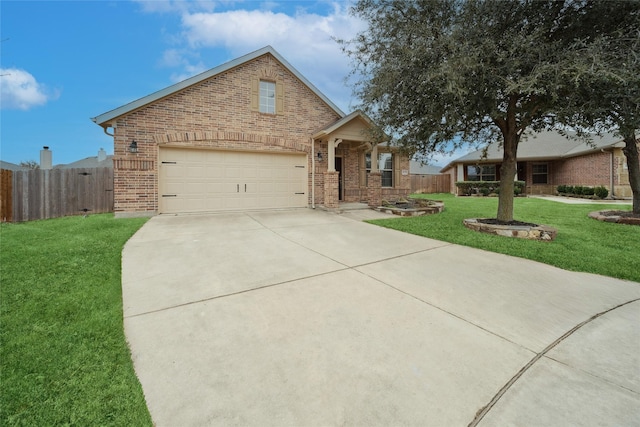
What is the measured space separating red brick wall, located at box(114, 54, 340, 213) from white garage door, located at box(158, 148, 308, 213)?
1.10ft

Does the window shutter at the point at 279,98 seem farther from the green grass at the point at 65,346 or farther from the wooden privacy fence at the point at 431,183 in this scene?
the wooden privacy fence at the point at 431,183

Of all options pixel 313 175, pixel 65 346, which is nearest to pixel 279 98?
pixel 313 175

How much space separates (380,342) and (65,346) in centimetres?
257

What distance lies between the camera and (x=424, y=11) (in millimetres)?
6750

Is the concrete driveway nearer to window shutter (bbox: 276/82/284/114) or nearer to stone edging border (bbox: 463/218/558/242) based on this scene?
stone edging border (bbox: 463/218/558/242)

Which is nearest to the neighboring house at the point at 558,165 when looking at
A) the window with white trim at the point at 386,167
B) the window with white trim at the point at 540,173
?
the window with white trim at the point at 540,173

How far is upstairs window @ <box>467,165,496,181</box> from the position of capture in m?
23.0

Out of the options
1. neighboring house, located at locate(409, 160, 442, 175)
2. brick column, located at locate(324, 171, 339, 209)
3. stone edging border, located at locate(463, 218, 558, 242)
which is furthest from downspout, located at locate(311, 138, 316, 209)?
neighboring house, located at locate(409, 160, 442, 175)

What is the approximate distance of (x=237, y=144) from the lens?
34.6ft

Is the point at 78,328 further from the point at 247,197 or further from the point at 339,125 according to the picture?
the point at 339,125

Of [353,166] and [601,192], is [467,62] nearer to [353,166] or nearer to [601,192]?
[353,166]

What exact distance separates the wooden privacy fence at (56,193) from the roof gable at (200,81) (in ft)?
10.1

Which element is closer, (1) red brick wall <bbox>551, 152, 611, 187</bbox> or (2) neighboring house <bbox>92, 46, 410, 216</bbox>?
(2) neighboring house <bbox>92, 46, 410, 216</bbox>

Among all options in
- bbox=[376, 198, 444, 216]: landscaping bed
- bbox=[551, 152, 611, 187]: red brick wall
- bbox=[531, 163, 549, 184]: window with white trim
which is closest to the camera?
bbox=[376, 198, 444, 216]: landscaping bed
